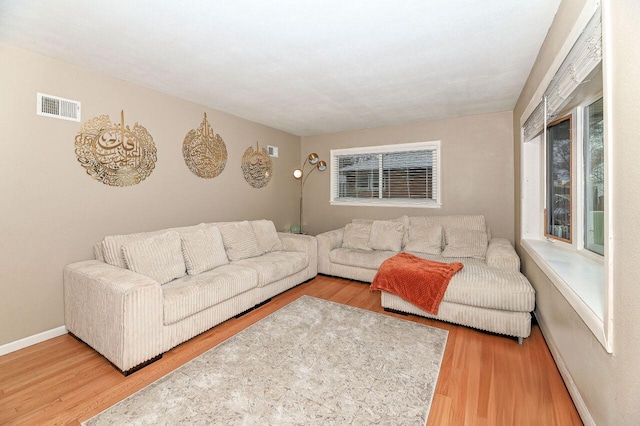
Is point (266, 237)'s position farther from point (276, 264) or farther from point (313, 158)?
point (313, 158)

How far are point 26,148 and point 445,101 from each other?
4180mm

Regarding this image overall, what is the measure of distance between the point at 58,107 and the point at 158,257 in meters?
1.54

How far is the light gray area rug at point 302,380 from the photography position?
4.92 ft

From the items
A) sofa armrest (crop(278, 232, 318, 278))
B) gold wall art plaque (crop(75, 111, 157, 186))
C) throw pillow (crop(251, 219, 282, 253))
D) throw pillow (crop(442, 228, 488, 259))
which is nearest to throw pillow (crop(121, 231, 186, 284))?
gold wall art plaque (crop(75, 111, 157, 186))

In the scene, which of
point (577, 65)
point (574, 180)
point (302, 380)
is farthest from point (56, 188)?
point (574, 180)

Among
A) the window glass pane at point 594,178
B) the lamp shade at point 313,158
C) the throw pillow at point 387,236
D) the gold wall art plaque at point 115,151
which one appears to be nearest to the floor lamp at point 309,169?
the lamp shade at point 313,158

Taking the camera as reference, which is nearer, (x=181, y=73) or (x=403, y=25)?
(x=403, y=25)

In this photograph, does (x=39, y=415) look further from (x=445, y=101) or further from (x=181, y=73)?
(x=445, y=101)

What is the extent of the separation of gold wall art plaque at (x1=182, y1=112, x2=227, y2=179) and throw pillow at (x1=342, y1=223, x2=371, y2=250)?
2.07m

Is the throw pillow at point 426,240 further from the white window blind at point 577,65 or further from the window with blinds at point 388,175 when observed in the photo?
the white window blind at point 577,65

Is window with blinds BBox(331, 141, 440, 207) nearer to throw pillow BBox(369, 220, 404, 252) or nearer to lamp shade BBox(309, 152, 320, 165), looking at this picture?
lamp shade BBox(309, 152, 320, 165)

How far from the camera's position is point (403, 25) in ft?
6.20

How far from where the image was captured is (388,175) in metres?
4.71

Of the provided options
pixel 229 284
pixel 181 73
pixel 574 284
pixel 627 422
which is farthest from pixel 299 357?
pixel 181 73
